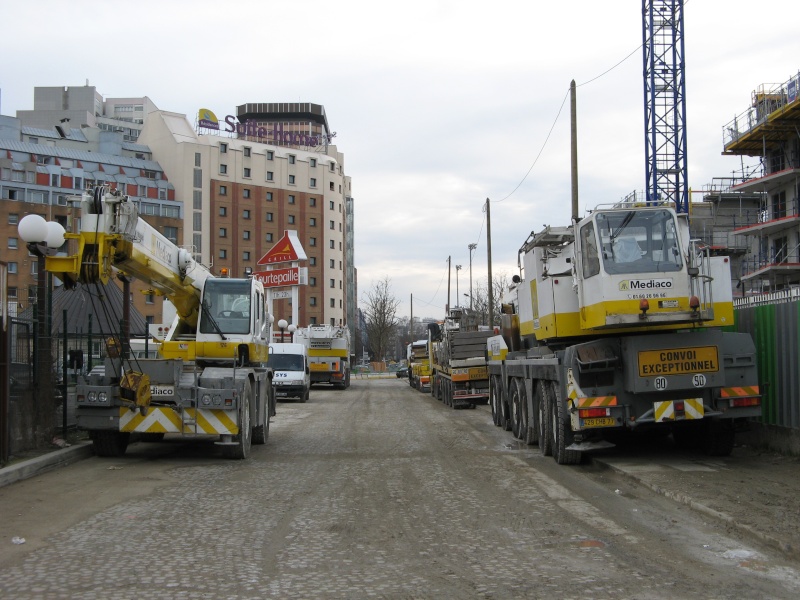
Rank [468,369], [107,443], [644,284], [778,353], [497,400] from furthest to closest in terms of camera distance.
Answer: [468,369] → [497,400] → [107,443] → [778,353] → [644,284]

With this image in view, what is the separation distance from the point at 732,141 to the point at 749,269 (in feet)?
27.3

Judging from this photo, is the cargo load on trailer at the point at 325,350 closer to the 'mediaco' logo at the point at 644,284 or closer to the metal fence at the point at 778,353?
the metal fence at the point at 778,353

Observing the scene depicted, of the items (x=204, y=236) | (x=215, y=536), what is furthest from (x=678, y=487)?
(x=204, y=236)

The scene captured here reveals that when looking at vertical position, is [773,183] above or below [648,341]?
above

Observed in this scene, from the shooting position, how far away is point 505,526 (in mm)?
7984

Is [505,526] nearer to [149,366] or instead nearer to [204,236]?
[149,366]

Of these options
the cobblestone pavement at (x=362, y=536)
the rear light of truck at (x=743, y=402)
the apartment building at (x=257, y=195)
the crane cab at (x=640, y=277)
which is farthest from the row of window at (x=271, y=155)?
the rear light of truck at (x=743, y=402)

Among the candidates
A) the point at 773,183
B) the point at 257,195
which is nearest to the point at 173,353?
the point at 773,183

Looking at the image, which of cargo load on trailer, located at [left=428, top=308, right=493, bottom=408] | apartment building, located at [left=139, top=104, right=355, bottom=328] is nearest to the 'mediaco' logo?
cargo load on trailer, located at [left=428, top=308, right=493, bottom=408]

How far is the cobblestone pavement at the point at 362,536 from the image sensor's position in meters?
5.96

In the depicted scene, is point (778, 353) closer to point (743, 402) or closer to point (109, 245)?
Answer: point (743, 402)

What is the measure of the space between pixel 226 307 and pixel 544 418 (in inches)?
241

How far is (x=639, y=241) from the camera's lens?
38.1ft

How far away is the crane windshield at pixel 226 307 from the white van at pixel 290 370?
1976 centimetres
